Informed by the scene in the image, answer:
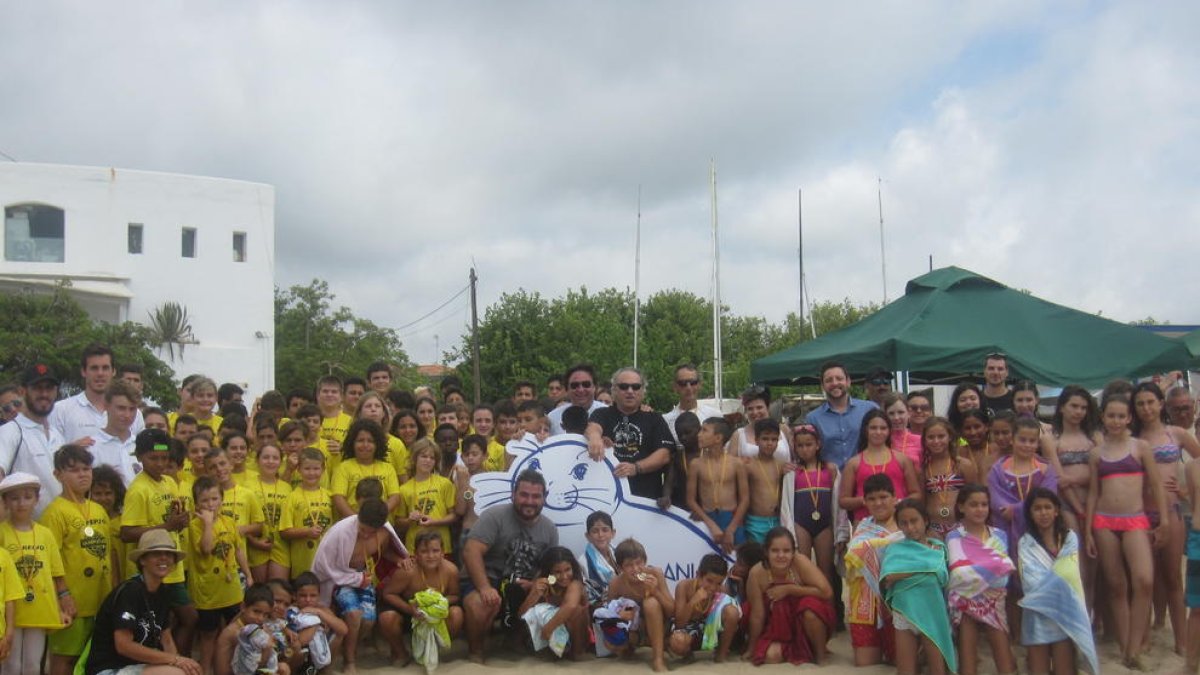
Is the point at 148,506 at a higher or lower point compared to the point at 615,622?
higher

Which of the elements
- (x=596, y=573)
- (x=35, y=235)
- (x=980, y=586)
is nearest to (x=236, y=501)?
(x=596, y=573)

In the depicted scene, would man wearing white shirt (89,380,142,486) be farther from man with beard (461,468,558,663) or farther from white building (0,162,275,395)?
white building (0,162,275,395)

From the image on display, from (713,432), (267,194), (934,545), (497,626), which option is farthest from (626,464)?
(267,194)

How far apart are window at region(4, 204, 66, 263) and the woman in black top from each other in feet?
102

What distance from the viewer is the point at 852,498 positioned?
6434 mm

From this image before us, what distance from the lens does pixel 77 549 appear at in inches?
215

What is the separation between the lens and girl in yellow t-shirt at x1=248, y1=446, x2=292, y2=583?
20.6ft

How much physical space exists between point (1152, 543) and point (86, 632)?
6.08 m

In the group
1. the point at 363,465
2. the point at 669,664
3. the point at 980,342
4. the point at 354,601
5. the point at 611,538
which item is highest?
the point at 980,342

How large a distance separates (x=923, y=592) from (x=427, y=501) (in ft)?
10.1

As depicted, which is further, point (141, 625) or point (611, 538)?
point (611, 538)

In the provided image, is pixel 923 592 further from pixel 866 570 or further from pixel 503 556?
pixel 503 556

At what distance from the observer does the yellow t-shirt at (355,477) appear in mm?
6621

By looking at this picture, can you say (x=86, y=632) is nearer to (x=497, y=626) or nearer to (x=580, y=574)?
(x=497, y=626)
